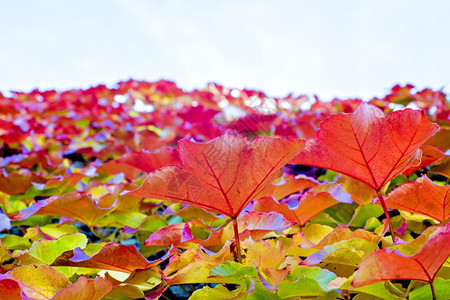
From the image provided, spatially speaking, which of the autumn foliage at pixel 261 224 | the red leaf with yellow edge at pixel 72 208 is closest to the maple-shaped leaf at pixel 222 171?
the autumn foliage at pixel 261 224

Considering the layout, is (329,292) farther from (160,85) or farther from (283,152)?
(160,85)

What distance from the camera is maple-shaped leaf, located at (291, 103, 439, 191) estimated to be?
58 cm

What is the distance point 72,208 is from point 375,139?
0.55m

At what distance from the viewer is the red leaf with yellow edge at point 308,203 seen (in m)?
0.72

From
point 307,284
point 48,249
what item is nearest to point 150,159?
point 48,249

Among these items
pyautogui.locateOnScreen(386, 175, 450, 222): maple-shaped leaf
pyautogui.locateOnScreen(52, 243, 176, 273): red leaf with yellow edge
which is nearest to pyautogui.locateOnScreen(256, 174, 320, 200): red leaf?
pyautogui.locateOnScreen(386, 175, 450, 222): maple-shaped leaf

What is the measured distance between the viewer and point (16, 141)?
1761mm

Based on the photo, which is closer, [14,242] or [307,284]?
[307,284]

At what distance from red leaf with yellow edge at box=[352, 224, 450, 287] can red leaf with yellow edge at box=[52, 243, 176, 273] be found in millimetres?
295

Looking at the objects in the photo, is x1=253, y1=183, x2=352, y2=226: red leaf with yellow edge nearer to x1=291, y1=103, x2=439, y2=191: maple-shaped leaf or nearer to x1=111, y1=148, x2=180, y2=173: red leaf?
x1=291, y1=103, x2=439, y2=191: maple-shaped leaf

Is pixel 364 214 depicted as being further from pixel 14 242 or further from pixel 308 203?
pixel 14 242

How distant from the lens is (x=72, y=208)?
0.80 metres

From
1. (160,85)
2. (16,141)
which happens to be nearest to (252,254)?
(16,141)

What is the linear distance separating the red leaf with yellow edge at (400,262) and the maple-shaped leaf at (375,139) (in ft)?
0.54
